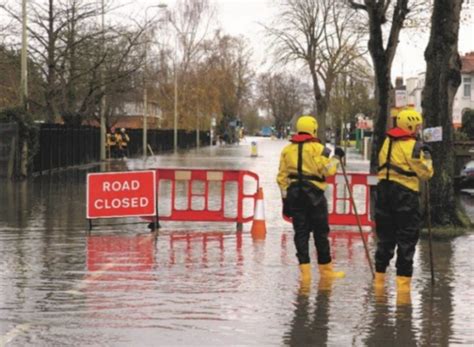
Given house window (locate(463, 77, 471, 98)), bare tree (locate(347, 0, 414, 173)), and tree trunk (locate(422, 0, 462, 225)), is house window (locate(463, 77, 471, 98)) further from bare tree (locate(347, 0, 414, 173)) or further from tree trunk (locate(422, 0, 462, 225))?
tree trunk (locate(422, 0, 462, 225))

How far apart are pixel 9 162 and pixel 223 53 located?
56983 mm

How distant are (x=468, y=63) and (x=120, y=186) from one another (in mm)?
75016

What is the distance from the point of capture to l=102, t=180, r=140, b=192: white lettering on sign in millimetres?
14508

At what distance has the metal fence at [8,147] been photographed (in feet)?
92.0

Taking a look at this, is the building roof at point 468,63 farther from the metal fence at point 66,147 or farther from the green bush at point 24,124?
the green bush at point 24,124

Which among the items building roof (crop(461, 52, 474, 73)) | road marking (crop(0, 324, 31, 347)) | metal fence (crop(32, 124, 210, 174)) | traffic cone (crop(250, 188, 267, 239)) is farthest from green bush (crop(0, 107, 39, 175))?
building roof (crop(461, 52, 474, 73))

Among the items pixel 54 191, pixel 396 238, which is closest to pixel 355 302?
pixel 396 238

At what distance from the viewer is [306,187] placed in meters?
9.72

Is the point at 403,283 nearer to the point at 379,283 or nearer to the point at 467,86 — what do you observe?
the point at 379,283

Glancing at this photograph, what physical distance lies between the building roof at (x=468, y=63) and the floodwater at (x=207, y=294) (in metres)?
71.4

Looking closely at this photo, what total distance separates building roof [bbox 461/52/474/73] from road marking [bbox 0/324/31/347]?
258 ft

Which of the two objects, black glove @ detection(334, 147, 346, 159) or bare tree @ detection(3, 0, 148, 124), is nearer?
black glove @ detection(334, 147, 346, 159)

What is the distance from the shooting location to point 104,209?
47.8 ft

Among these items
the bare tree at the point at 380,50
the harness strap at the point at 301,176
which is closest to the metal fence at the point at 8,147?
the bare tree at the point at 380,50
